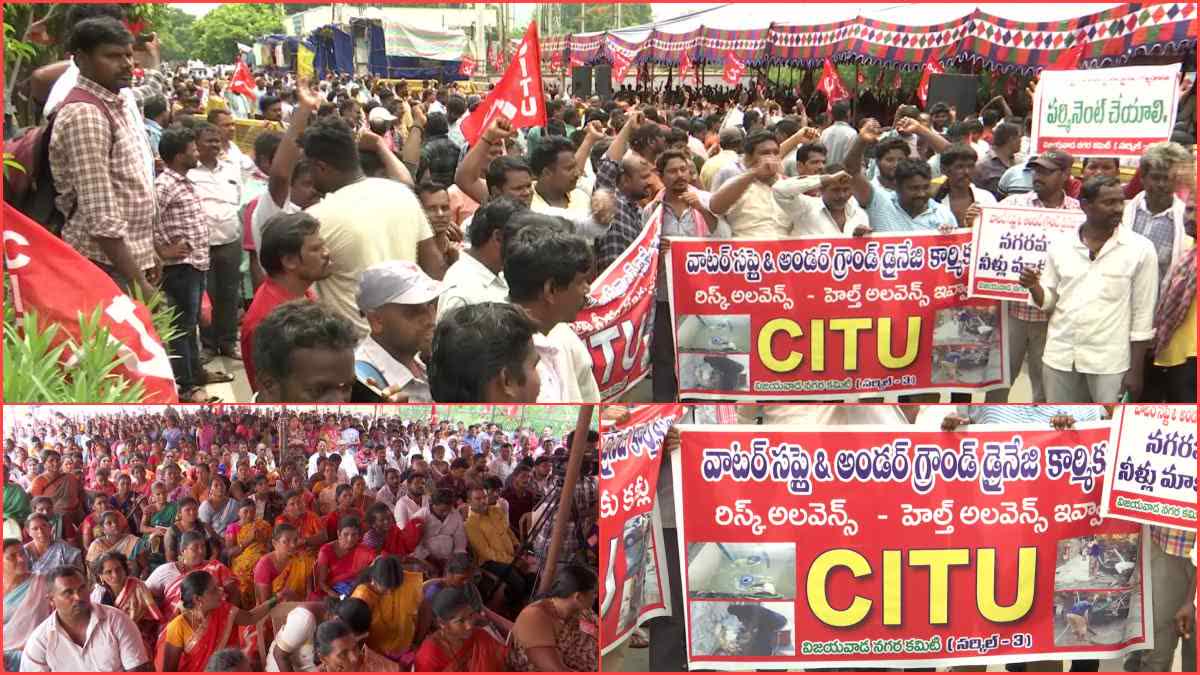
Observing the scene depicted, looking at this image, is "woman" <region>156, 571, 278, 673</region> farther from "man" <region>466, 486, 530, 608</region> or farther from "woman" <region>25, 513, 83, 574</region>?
"man" <region>466, 486, 530, 608</region>

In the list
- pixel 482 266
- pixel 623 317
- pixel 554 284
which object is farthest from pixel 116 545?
pixel 623 317

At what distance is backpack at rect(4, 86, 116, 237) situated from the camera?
441 cm

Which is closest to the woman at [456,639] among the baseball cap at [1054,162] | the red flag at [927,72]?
the baseball cap at [1054,162]

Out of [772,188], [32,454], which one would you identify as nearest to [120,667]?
[32,454]

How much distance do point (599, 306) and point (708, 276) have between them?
2.98 feet

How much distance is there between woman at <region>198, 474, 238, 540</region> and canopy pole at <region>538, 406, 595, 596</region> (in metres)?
0.75

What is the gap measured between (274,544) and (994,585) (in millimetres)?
2329

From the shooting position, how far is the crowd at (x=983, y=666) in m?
3.84

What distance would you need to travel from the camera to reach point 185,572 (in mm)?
2771

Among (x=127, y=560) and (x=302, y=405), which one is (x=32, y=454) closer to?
(x=127, y=560)

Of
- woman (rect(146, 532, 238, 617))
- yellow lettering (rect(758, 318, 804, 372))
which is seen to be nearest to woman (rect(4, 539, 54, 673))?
woman (rect(146, 532, 238, 617))

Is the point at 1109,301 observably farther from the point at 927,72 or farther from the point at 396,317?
the point at 927,72

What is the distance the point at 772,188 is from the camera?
6598 mm

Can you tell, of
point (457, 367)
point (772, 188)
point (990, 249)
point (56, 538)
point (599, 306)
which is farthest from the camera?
point (772, 188)
